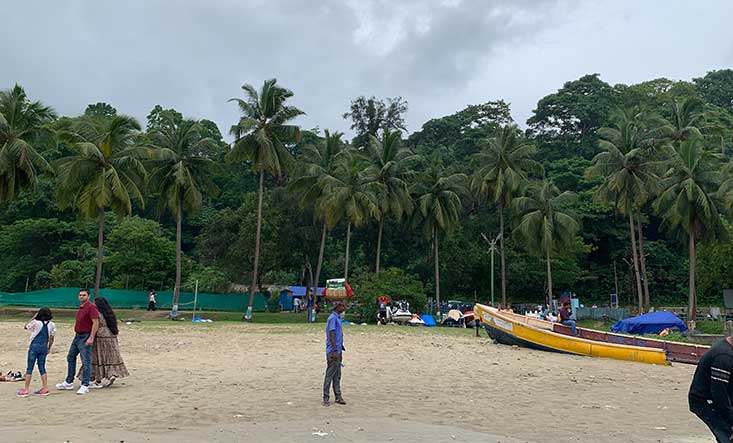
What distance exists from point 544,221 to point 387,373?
35.1m

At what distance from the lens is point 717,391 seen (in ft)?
17.8

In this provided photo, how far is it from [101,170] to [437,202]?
24334mm

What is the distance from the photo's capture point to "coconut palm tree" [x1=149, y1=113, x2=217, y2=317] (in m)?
40.8

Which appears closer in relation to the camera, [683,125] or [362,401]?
[362,401]

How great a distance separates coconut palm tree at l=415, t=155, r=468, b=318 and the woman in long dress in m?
36.9

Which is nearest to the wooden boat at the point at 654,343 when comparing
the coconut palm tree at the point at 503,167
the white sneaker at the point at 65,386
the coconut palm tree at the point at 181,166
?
the white sneaker at the point at 65,386

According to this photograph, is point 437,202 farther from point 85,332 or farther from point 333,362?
point 85,332

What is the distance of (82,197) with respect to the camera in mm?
34938

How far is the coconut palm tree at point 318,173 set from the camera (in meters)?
43.0

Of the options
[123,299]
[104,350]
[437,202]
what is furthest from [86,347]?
[437,202]

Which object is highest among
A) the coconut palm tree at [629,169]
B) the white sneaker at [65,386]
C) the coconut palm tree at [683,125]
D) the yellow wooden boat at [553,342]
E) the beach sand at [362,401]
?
the coconut palm tree at [683,125]

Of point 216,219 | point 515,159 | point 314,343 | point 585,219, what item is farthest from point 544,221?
point 314,343

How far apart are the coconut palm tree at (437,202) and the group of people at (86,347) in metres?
37.0

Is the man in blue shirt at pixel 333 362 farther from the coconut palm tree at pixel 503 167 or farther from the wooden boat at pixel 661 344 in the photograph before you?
the coconut palm tree at pixel 503 167
